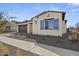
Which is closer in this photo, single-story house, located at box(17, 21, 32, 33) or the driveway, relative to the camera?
the driveway

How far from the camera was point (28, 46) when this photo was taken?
9.66 feet

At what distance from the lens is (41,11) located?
2.94 meters

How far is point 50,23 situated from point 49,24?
0.02 metres

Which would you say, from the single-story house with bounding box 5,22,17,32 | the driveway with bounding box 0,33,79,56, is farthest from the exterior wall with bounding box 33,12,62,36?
the single-story house with bounding box 5,22,17,32

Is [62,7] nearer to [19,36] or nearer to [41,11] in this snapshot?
[41,11]

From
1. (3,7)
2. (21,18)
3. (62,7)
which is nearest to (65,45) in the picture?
(62,7)

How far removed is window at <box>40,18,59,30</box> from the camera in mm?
2966

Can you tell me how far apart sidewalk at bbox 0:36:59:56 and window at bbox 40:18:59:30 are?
278 millimetres

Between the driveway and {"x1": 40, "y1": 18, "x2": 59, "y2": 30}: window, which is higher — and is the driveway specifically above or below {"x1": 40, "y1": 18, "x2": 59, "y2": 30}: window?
below

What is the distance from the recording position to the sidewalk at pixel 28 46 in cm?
289

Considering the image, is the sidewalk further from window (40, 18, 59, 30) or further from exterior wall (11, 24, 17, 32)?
window (40, 18, 59, 30)

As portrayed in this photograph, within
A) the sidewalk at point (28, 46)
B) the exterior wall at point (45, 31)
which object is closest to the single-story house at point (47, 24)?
the exterior wall at point (45, 31)

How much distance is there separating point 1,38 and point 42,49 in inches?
22.5

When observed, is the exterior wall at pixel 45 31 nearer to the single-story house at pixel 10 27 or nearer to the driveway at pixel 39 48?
the driveway at pixel 39 48
